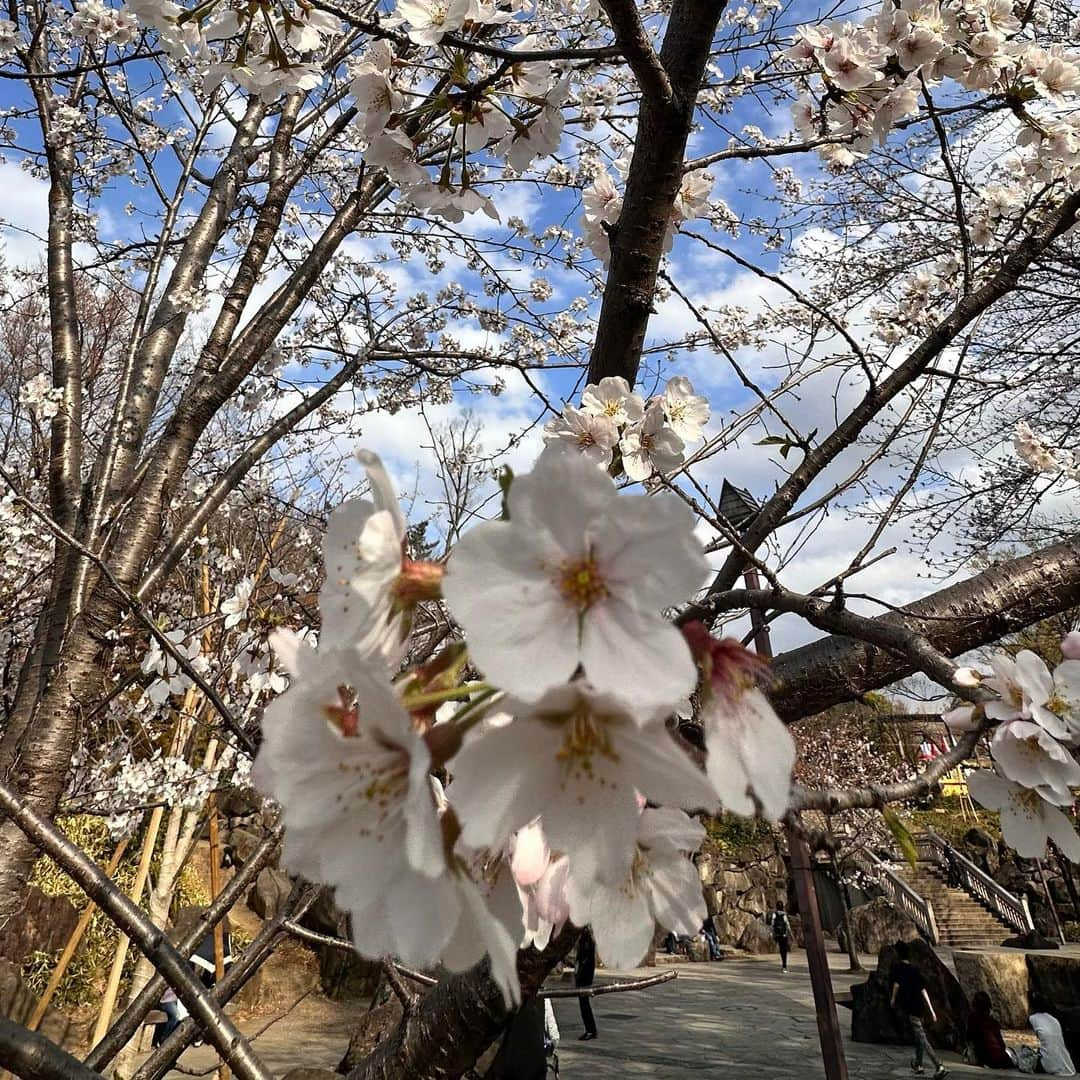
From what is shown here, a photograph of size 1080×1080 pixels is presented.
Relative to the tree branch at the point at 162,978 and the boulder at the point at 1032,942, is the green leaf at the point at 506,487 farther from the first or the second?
the boulder at the point at 1032,942

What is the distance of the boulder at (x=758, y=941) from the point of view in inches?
664

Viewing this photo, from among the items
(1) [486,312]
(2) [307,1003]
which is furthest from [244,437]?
(2) [307,1003]

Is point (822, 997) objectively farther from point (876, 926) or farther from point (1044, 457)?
point (876, 926)

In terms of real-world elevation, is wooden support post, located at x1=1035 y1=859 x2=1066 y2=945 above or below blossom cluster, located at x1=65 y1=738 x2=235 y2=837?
below

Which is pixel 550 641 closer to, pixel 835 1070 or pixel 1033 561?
pixel 1033 561

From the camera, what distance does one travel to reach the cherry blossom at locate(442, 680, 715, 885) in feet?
1.35

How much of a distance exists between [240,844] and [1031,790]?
11438 mm

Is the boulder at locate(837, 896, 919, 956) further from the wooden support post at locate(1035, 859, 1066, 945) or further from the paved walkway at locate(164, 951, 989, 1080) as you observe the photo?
the paved walkway at locate(164, 951, 989, 1080)

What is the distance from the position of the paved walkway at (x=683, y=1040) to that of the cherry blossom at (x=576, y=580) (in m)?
6.97

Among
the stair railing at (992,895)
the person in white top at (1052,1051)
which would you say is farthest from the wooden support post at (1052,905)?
the person in white top at (1052,1051)

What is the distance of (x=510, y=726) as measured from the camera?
42cm

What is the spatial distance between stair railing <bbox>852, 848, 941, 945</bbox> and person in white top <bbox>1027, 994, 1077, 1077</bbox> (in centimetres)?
645

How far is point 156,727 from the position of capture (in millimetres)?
7176

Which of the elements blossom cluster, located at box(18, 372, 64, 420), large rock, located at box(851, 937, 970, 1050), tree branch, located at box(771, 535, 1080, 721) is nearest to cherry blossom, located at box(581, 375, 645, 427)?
tree branch, located at box(771, 535, 1080, 721)
